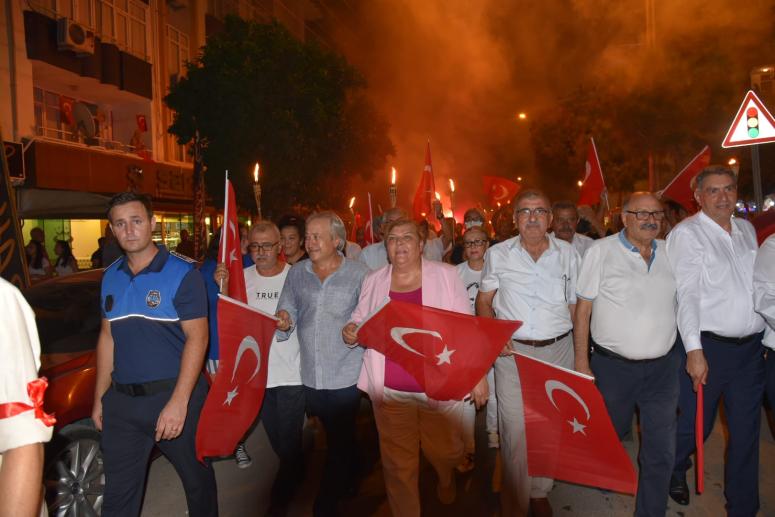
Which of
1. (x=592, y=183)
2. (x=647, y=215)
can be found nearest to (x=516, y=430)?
(x=647, y=215)

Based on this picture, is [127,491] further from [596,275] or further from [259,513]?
[596,275]

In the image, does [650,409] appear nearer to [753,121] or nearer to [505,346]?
[505,346]

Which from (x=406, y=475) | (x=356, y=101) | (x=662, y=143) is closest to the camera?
(x=406, y=475)

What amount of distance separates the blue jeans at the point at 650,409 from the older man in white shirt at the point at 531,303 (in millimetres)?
398

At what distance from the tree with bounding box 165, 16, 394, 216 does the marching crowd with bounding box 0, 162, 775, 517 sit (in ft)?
56.1

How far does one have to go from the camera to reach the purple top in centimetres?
388

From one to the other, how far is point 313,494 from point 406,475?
1240 mm

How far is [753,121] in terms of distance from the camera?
680cm

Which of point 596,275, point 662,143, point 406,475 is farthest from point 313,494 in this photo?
point 662,143

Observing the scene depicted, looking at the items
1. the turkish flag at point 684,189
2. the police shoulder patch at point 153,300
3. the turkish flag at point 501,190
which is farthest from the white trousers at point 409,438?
the turkish flag at point 501,190

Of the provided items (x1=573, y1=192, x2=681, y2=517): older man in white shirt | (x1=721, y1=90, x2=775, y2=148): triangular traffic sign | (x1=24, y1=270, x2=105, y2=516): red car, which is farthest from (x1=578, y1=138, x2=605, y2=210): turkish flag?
(x1=24, y1=270, x2=105, y2=516): red car

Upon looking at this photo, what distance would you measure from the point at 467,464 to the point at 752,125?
498 cm

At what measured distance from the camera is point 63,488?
13.3 ft

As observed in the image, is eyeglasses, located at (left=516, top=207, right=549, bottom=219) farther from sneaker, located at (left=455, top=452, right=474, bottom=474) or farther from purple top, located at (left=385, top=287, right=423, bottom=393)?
sneaker, located at (left=455, top=452, right=474, bottom=474)
